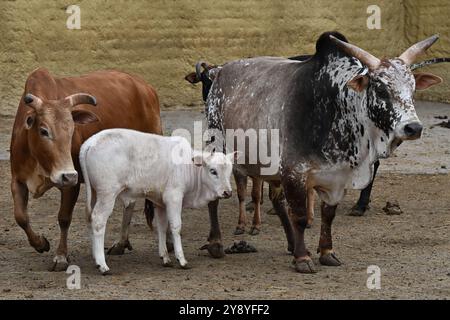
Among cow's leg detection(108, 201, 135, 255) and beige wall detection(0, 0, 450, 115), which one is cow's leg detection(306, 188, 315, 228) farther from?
beige wall detection(0, 0, 450, 115)

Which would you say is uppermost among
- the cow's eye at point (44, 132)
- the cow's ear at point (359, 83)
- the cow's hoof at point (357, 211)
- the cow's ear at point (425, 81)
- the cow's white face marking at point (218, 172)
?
the cow's ear at point (359, 83)

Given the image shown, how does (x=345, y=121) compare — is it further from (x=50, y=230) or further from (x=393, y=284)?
(x=50, y=230)

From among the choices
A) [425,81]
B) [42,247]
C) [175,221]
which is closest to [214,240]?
[175,221]

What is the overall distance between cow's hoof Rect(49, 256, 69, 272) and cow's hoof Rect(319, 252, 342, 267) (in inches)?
79.5

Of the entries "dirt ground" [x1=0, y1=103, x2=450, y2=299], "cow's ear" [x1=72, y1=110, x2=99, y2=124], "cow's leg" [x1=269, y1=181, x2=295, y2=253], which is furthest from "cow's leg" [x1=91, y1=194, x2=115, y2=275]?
"cow's leg" [x1=269, y1=181, x2=295, y2=253]

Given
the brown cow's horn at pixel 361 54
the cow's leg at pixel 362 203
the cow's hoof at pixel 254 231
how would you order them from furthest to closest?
1. the cow's leg at pixel 362 203
2. the cow's hoof at pixel 254 231
3. the brown cow's horn at pixel 361 54

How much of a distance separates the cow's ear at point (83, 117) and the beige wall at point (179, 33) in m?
7.40

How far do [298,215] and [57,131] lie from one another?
1.97 metres

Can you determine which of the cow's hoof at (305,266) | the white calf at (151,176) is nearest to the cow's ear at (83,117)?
the white calf at (151,176)

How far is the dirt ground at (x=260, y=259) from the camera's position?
8117 mm

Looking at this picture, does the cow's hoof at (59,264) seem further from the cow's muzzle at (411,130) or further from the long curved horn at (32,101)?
→ the cow's muzzle at (411,130)

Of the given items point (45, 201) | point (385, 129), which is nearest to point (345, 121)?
point (385, 129)

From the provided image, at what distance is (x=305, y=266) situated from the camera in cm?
884

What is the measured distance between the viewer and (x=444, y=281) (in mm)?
8438
